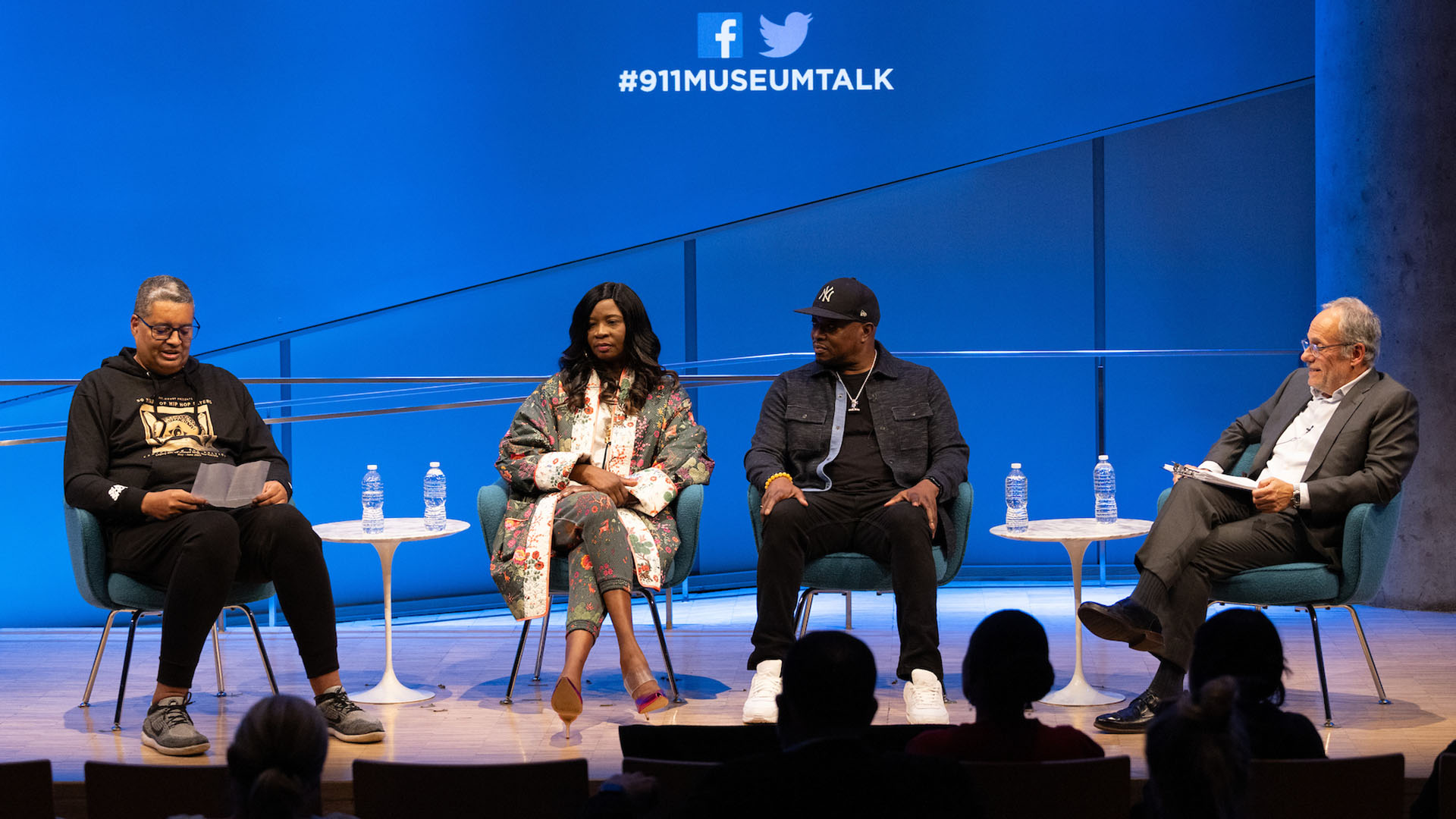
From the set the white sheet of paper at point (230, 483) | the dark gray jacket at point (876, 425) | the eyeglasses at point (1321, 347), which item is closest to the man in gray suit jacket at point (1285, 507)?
the eyeglasses at point (1321, 347)

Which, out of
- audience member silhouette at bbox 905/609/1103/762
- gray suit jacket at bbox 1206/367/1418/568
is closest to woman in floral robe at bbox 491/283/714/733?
audience member silhouette at bbox 905/609/1103/762

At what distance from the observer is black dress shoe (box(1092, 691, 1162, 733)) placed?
10.6 feet

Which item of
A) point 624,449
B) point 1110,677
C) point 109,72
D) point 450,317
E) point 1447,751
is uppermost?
point 109,72

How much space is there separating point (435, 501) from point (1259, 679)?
8.24ft

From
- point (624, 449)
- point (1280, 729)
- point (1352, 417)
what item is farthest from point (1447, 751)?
point (624, 449)

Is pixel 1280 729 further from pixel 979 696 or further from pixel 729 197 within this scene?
pixel 729 197

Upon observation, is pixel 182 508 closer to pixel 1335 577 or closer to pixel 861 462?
pixel 861 462

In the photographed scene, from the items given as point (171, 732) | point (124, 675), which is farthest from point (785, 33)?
point (171, 732)

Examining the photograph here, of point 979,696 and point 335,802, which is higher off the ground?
point 979,696

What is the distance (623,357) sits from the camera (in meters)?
3.96

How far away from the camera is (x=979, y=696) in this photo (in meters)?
1.96

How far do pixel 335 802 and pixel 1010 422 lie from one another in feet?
12.7

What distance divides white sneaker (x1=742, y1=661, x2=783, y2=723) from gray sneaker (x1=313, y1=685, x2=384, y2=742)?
88cm

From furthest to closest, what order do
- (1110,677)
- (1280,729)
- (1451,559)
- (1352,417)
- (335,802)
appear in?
(1451,559), (1110,677), (1352,417), (335,802), (1280,729)
